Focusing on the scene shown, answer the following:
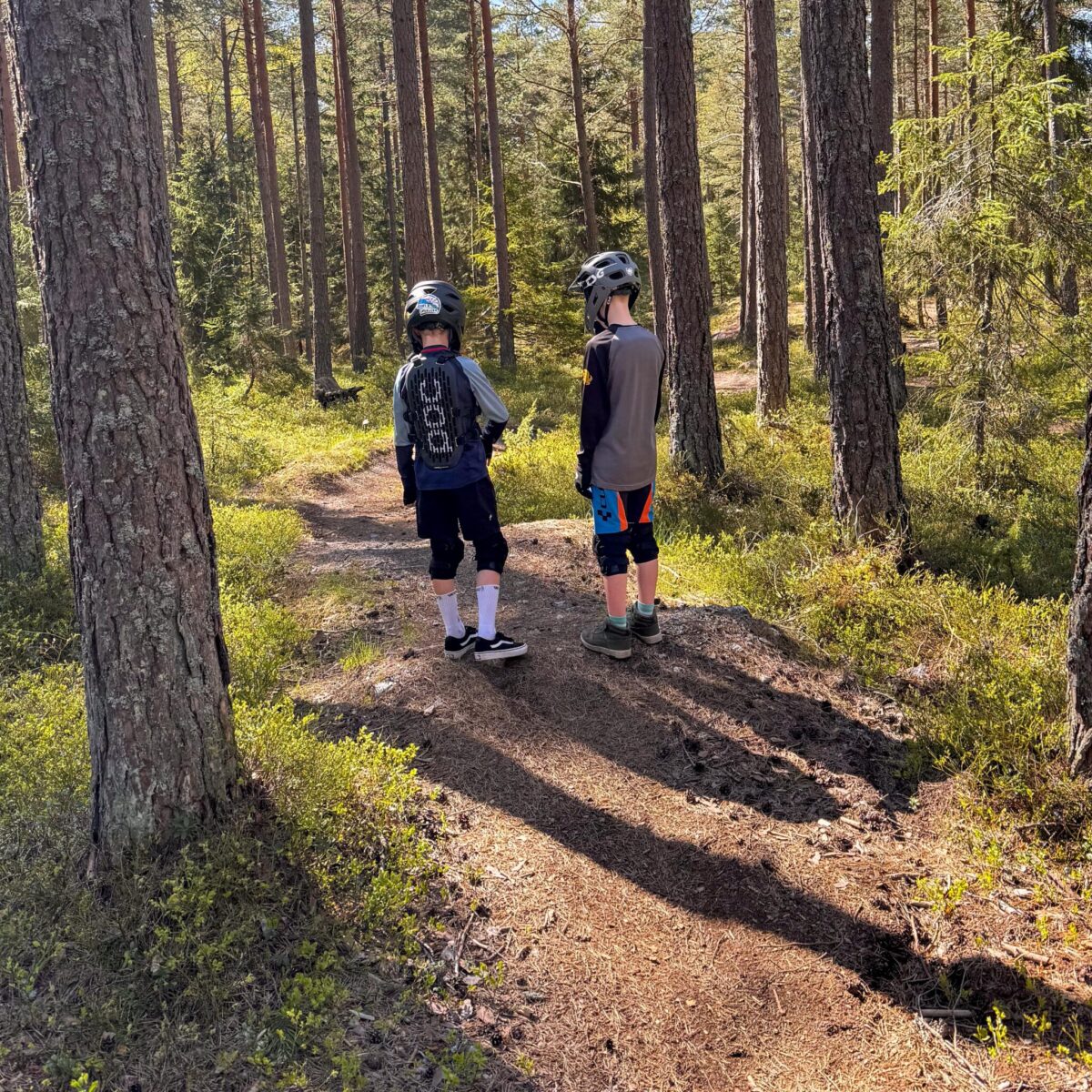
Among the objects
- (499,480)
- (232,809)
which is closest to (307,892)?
(232,809)

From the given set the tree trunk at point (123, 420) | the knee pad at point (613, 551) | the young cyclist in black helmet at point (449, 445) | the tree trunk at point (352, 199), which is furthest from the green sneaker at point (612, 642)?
the tree trunk at point (352, 199)

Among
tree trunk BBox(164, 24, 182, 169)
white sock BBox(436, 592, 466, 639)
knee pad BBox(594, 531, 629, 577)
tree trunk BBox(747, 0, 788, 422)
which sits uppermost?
tree trunk BBox(164, 24, 182, 169)

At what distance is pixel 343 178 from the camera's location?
24641 millimetres

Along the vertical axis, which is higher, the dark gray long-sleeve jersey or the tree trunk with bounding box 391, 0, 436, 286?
the tree trunk with bounding box 391, 0, 436, 286

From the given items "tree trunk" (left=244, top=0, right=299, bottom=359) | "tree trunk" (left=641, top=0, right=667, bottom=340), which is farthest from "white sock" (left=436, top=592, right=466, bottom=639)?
"tree trunk" (left=244, top=0, right=299, bottom=359)

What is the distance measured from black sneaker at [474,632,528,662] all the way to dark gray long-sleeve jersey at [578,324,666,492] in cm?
118

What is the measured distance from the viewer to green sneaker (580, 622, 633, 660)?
5.64 metres

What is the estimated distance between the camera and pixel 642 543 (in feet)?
18.2

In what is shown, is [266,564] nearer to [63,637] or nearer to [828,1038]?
[63,637]

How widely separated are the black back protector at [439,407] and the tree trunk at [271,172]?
21.2m

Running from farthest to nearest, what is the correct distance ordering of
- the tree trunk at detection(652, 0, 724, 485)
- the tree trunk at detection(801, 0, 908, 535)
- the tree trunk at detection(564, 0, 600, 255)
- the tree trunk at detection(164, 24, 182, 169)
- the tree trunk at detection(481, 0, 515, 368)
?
the tree trunk at detection(164, 24, 182, 169) → the tree trunk at detection(481, 0, 515, 368) → the tree trunk at detection(564, 0, 600, 255) → the tree trunk at detection(652, 0, 724, 485) → the tree trunk at detection(801, 0, 908, 535)

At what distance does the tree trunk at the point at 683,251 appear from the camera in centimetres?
917

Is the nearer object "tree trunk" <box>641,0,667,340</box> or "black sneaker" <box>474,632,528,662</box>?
"black sneaker" <box>474,632,528,662</box>

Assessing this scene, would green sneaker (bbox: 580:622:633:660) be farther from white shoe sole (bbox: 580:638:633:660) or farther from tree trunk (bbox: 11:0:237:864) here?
tree trunk (bbox: 11:0:237:864)
